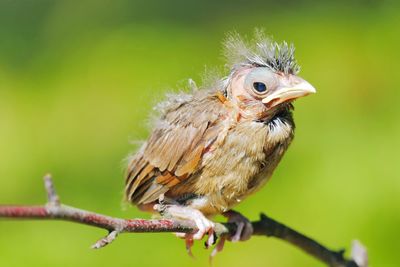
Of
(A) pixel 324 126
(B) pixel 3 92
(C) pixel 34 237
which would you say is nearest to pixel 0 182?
(C) pixel 34 237

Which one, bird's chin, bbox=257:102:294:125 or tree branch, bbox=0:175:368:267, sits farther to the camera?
bird's chin, bbox=257:102:294:125

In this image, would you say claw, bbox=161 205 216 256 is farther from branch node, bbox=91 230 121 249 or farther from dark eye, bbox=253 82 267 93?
branch node, bbox=91 230 121 249

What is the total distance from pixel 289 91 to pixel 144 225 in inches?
22.4

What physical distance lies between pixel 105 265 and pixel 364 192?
94 cm

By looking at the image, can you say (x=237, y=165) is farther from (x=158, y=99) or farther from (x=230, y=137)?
(x=158, y=99)

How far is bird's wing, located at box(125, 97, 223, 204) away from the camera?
1.94 m

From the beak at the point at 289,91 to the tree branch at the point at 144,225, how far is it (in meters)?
0.31

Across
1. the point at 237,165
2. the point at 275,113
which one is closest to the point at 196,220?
the point at 237,165

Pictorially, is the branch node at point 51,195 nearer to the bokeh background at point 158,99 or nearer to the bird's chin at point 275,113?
the bird's chin at point 275,113

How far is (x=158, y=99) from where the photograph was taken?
7.14ft

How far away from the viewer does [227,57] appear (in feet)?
6.50

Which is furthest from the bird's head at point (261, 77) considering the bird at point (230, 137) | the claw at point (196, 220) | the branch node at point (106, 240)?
the branch node at point (106, 240)

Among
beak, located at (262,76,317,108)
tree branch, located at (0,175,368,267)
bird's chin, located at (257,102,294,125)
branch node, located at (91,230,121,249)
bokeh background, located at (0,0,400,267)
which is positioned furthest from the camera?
bokeh background, located at (0,0,400,267)

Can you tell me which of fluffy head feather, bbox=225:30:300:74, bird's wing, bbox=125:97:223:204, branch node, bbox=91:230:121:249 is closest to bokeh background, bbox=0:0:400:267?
bird's wing, bbox=125:97:223:204
